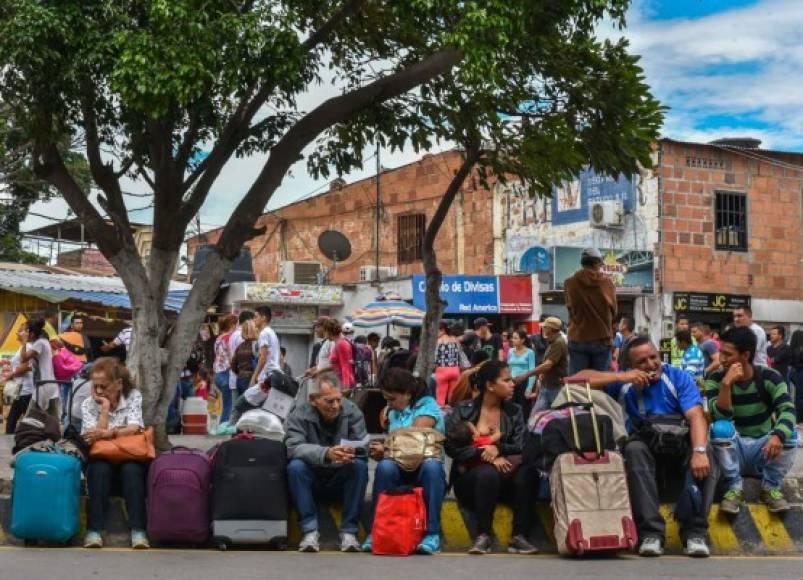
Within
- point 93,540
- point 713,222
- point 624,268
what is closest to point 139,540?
point 93,540

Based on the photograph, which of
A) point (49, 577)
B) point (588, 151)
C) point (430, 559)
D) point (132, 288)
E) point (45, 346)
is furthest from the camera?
point (45, 346)

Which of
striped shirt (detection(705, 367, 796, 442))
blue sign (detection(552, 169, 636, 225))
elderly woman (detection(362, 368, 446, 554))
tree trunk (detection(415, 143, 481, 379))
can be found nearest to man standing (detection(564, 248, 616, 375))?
striped shirt (detection(705, 367, 796, 442))

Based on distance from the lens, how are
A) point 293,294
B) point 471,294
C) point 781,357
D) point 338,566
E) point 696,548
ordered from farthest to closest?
point 293,294 < point 471,294 < point 781,357 < point 696,548 < point 338,566

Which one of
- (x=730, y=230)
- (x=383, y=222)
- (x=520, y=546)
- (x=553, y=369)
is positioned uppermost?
(x=383, y=222)

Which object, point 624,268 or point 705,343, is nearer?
point 705,343

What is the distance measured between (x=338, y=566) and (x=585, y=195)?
79.4 feet

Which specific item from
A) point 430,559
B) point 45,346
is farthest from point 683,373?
point 45,346

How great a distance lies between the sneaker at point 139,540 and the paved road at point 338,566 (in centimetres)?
13

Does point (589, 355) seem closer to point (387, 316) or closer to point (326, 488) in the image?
point (326, 488)

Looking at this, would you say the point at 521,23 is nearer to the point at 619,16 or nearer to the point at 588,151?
the point at 619,16

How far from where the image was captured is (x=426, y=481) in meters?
8.91

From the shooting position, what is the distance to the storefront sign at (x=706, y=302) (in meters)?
29.9

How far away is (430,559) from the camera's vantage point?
336 inches

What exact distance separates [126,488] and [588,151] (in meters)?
6.60
